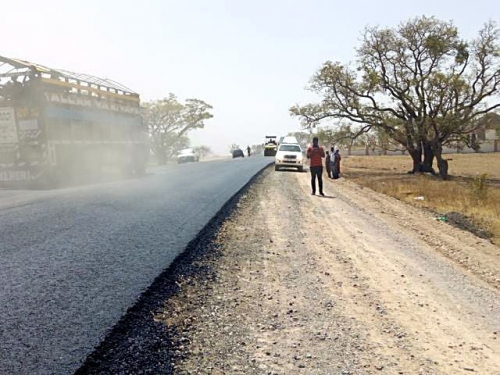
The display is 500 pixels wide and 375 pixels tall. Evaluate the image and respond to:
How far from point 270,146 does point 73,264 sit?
5395 cm

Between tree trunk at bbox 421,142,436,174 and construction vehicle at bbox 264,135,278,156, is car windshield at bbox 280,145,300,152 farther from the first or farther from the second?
construction vehicle at bbox 264,135,278,156

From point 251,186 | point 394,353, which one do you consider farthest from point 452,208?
point 394,353

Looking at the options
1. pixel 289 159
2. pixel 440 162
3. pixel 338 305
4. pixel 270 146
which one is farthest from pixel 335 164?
pixel 270 146

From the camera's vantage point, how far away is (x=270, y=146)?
58969 millimetres

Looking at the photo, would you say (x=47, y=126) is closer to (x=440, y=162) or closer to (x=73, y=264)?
(x=73, y=264)

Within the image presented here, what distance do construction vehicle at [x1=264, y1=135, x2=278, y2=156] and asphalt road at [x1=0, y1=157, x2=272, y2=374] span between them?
4733 cm

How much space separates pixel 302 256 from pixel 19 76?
1321 centimetres

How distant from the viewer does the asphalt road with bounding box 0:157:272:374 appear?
11.8ft

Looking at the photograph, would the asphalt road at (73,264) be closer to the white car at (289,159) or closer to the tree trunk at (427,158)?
the white car at (289,159)

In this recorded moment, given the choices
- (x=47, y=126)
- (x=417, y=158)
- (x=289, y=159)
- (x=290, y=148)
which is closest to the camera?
(x=47, y=126)

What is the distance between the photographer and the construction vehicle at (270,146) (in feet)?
192

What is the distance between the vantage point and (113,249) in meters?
6.45

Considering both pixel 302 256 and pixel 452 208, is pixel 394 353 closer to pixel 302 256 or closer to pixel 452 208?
pixel 302 256

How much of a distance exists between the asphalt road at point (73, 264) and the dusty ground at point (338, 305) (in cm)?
67
